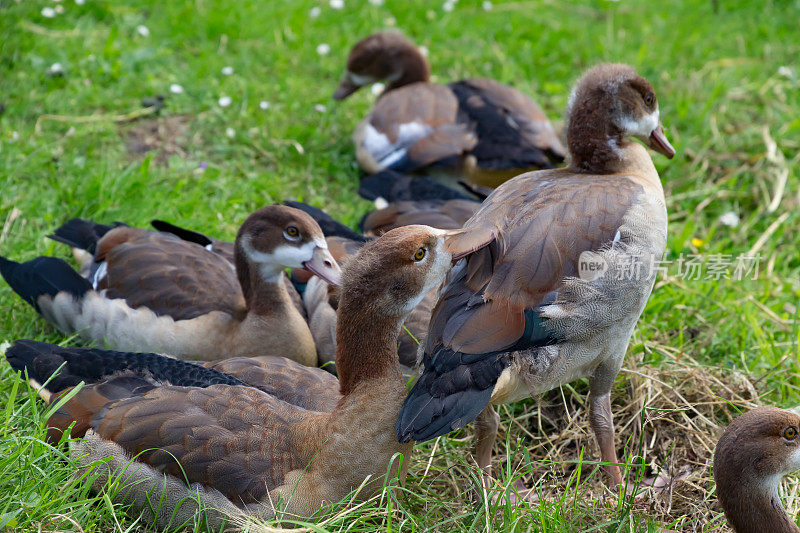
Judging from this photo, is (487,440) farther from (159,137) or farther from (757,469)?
(159,137)

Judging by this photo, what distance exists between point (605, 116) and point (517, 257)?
96 cm

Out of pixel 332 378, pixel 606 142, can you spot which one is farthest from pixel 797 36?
pixel 332 378

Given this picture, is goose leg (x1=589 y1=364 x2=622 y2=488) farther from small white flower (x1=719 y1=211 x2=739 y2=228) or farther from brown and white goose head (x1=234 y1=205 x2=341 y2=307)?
small white flower (x1=719 y1=211 x2=739 y2=228)

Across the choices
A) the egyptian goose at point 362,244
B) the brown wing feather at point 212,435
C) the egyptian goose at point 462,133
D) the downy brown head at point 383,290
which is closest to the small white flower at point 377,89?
the egyptian goose at point 462,133

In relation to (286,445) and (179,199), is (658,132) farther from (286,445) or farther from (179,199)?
(179,199)

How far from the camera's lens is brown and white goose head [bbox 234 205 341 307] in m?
4.41

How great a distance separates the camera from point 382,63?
6.92m

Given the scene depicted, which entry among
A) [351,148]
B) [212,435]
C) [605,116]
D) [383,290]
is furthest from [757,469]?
[351,148]

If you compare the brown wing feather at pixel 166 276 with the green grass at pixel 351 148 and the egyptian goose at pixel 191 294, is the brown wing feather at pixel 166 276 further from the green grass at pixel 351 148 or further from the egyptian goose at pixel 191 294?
the green grass at pixel 351 148

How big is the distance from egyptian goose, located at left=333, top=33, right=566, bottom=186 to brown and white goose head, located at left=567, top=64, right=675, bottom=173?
209 centimetres

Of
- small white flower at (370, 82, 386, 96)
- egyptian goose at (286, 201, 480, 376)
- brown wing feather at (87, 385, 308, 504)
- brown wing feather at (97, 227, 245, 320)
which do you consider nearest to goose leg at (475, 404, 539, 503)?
egyptian goose at (286, 201, 480, 376)

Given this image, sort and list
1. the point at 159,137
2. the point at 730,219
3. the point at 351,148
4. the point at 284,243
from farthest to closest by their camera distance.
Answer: the point at 351,148 → the point at 159,137 → the point at 730,219 → the point at 284,243

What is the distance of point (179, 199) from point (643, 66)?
164 inches

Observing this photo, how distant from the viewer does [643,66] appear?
24.6 feet
